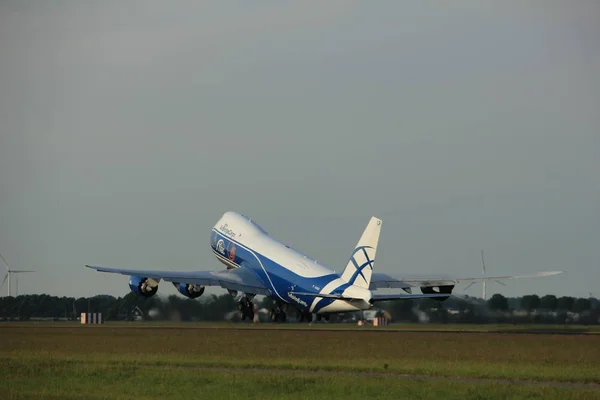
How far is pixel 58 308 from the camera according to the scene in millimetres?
120750

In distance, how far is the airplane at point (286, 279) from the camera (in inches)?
3083

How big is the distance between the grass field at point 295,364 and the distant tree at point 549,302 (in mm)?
19255

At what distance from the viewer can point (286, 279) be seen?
86312 mm

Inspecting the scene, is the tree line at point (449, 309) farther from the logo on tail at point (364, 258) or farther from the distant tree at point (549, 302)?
the logo on tail at point (364, 258)

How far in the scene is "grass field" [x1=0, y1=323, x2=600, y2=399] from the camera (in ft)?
130

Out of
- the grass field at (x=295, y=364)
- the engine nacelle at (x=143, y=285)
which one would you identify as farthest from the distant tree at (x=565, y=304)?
the engine nacelle at (x=143, y=285)

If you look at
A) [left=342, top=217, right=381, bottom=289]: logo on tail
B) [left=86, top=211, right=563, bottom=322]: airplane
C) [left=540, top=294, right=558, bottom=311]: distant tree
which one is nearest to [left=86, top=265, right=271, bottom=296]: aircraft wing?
[left=86, top=211, right=563, bottom=322]: airplane

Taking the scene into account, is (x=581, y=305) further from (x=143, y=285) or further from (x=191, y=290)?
(x=143, y=285)

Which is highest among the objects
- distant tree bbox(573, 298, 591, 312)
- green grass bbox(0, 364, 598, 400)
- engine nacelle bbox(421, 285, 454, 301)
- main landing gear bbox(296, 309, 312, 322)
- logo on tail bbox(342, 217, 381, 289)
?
logo on tail bbox(342, 217, 381, 289)

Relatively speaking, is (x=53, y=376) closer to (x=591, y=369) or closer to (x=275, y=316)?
(x=591, y=369)

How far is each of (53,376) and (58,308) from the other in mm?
77490

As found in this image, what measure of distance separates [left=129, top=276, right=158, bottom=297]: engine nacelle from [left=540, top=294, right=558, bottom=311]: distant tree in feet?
106

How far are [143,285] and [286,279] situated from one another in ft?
38.5

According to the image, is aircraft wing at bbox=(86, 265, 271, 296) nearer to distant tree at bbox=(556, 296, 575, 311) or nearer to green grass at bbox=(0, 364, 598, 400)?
distant tree at bbox=(556, 296, 575, 311)
